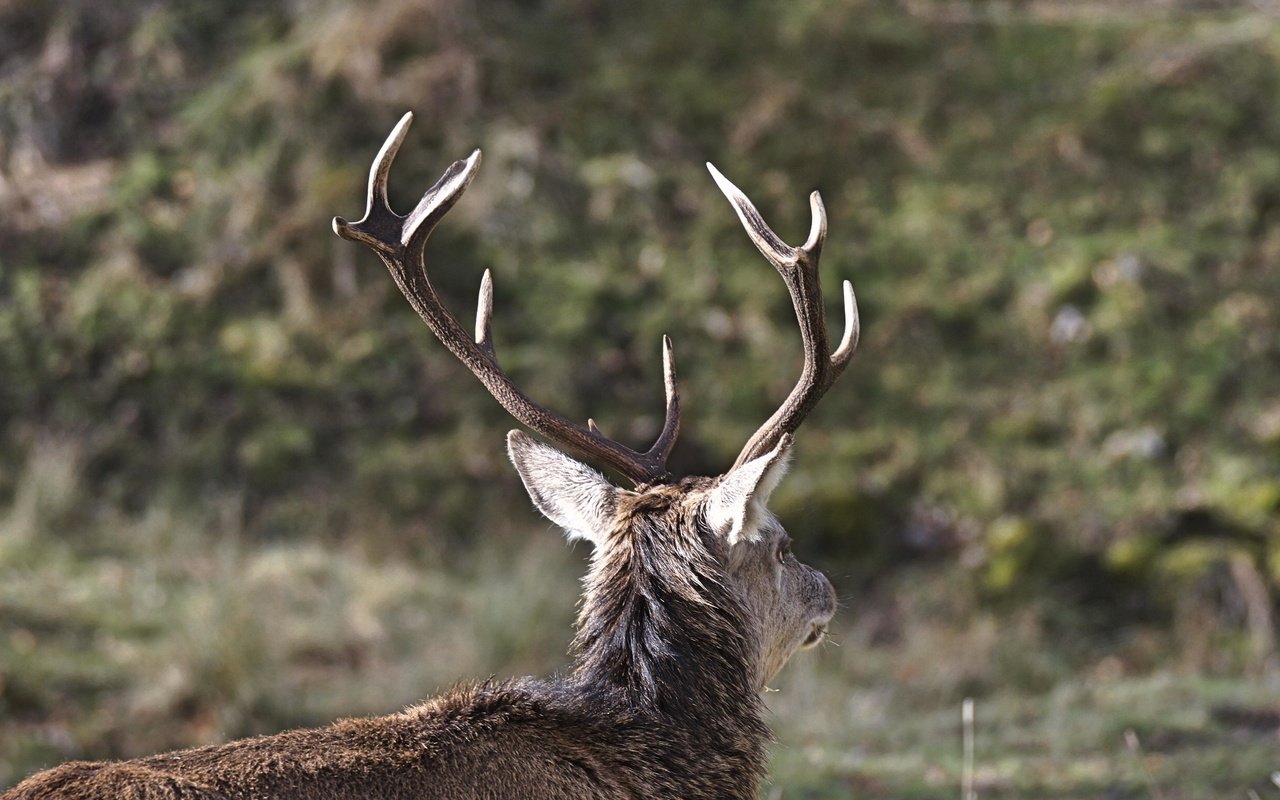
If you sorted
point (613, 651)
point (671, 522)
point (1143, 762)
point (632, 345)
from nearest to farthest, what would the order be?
point (613, 651) → point (671, 522) → point (1143, 762) → point (632, 345)

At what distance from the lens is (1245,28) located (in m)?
12.2

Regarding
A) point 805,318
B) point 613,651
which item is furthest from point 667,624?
point 805,318

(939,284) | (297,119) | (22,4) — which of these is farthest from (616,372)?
(22,4)

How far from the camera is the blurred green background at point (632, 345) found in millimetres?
8625

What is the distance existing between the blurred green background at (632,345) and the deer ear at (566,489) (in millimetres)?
3091

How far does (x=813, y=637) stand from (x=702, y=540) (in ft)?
2.29

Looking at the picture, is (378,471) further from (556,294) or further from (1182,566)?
(1182,566)

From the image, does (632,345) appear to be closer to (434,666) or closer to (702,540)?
(434,666)

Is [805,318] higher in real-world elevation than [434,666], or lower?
lower

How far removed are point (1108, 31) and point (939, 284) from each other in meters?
3.00

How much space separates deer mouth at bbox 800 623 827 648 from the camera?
15.2 feet

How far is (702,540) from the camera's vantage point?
4.18 m

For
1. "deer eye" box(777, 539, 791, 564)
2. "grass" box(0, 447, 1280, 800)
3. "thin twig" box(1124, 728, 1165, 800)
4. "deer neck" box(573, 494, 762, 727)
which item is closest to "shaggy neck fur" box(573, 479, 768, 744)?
"deer neck" box(573, 494, 762, 727)

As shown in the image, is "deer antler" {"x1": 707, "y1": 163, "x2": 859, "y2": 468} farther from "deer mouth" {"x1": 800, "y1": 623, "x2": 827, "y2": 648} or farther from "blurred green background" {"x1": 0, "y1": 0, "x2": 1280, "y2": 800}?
"blurred green background" {"x1": 0, "y1": 0, "x2": 1280, "y2": 800}
